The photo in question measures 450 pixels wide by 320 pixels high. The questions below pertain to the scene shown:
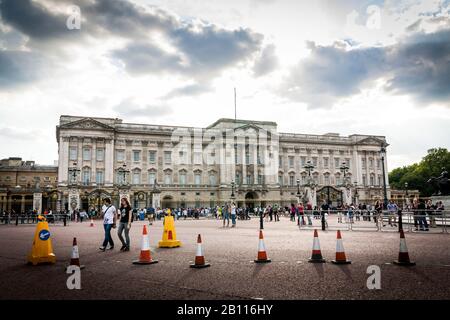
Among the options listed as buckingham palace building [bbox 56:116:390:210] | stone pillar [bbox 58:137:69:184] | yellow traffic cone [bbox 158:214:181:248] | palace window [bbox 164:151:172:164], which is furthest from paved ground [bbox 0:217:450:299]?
palace window [bbox 164:151:172:164]

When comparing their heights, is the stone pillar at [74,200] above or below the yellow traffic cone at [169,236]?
above

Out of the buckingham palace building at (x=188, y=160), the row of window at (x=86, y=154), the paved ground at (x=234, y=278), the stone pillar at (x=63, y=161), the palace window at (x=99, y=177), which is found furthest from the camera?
the palace window at (x=99, y=177)

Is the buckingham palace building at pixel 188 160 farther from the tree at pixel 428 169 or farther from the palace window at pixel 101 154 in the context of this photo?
the tree at pixel 428 169

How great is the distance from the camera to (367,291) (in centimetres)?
622

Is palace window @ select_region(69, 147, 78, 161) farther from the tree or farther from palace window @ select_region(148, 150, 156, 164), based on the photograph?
the tree

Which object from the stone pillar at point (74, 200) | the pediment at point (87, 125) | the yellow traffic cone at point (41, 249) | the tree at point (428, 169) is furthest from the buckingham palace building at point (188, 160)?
the yellow traffic cone at point (41, 249)

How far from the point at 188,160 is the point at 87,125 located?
767 inches

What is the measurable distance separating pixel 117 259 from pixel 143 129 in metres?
62.2

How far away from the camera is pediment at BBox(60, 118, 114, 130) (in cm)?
6444

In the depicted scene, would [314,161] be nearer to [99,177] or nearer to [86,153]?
[99,177]

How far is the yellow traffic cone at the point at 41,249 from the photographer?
387 inches
